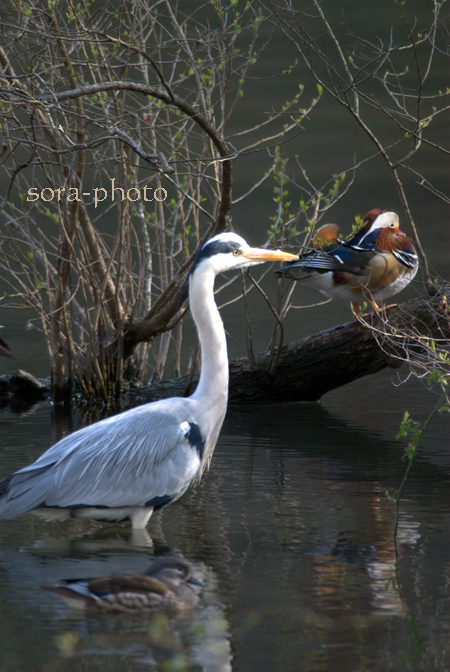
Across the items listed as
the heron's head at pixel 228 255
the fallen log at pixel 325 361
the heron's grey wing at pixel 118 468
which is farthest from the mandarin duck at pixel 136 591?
the fallen log at pixel 325 361

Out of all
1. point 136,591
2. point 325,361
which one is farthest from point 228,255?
point 325,361

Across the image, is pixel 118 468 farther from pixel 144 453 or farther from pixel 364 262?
pixel 364 262

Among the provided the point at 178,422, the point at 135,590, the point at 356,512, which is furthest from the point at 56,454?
the point at 356,512

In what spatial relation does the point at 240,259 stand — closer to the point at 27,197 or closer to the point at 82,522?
the point at 82,522

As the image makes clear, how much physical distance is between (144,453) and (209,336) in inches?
23.6

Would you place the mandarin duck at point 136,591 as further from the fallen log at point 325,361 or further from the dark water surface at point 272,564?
the fallen log at point 325,361

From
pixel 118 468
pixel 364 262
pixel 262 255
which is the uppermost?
pixel 364 262

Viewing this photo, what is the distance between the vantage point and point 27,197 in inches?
233

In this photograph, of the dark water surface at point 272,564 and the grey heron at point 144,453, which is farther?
the grey heron at point 144,453

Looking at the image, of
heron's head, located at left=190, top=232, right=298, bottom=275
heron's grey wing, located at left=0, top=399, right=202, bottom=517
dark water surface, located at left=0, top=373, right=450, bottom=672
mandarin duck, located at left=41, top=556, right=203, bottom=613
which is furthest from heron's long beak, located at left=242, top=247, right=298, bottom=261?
mandarin duck, located at left=41, top=556, right=203, bottom=613

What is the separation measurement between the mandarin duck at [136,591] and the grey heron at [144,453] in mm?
632

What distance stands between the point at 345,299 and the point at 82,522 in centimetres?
265

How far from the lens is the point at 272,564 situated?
3.59 meters

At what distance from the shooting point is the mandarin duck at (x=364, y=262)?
5.82m
